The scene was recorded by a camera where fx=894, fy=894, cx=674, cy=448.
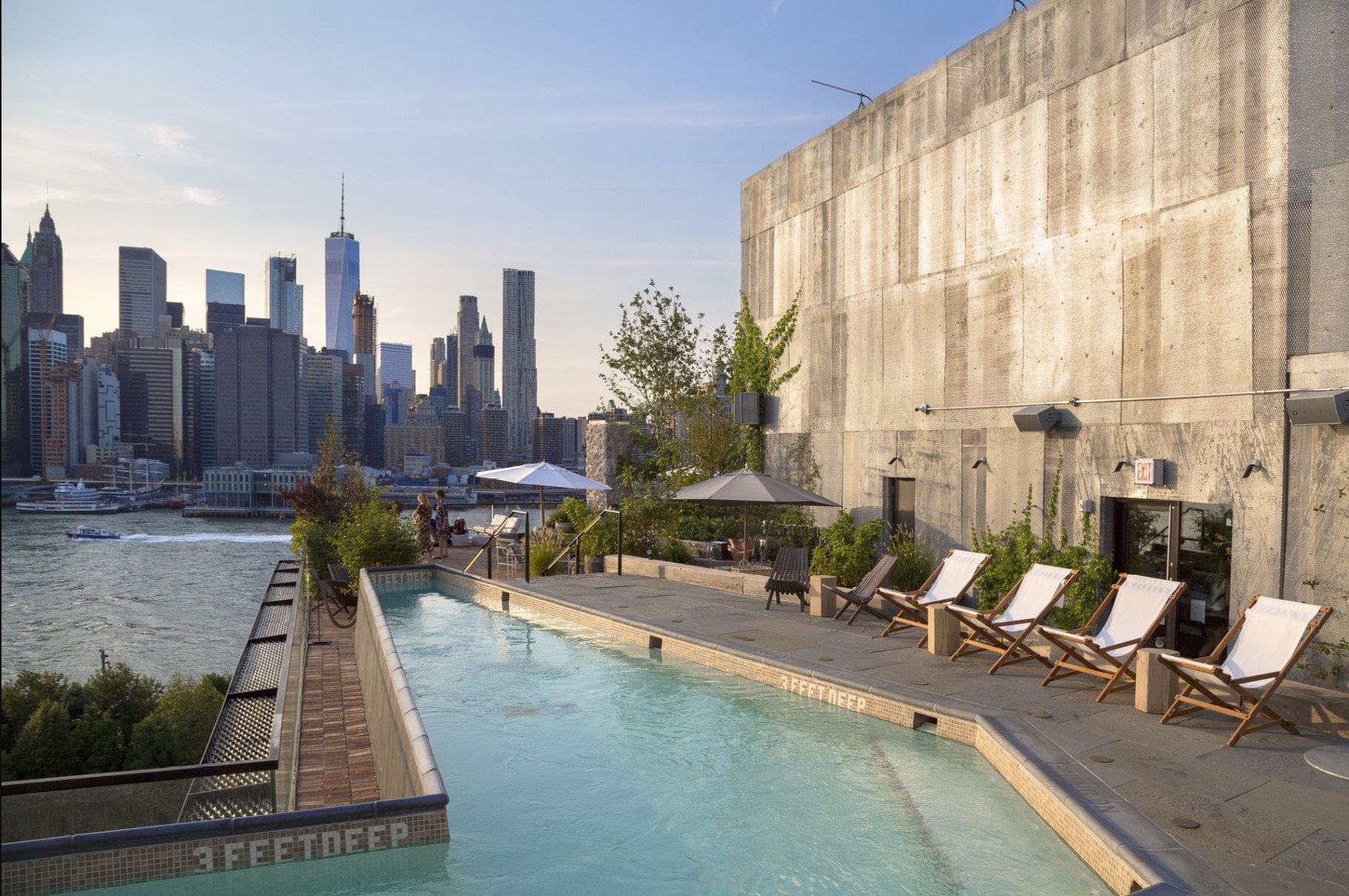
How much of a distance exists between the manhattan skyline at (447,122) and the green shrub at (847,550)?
22.7 ft

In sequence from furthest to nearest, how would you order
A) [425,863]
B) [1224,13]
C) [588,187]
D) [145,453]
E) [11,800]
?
[145,453], [588,187], [1224,13], [11,800], [425,863]

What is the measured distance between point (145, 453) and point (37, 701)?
9588cm

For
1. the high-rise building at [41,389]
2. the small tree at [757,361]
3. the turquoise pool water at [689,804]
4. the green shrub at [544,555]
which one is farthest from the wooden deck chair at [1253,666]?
the green shrub at [544,555]

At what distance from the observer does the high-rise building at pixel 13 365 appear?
1.63 metres

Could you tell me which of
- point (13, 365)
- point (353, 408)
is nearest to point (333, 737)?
point (13, 365)

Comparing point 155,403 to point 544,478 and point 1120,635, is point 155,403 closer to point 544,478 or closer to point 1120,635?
point 544,478

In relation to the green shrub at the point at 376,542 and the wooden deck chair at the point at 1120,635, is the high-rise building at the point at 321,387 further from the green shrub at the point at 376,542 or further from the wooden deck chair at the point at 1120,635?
the wooden deck chair at the point at 1120,635

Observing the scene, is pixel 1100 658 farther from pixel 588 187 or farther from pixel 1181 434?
pixel 588 187

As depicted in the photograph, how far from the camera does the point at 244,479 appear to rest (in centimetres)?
11344

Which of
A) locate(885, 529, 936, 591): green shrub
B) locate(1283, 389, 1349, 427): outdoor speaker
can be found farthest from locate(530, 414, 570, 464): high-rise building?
locate(1283, 389, 1349, 427): outdoor speaker

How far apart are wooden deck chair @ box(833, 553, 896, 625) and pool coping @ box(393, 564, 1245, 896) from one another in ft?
6.39

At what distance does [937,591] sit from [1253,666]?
3539 mm

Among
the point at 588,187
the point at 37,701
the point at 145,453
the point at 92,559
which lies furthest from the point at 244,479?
the point at 588,187

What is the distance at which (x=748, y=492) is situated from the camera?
41.5 feet
